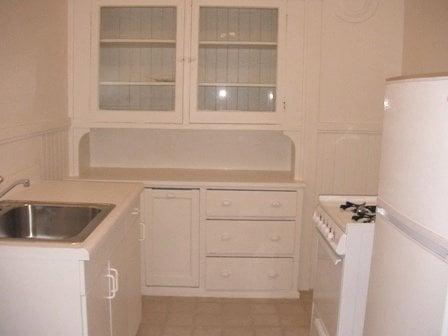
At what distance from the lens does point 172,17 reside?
3037 millimetres

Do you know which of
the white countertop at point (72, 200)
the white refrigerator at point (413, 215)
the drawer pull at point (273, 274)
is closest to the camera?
the white refrigerator at point (413, 215)

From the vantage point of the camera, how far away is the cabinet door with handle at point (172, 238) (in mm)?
3010

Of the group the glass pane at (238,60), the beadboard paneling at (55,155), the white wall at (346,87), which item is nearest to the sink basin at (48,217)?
the beadboard paneling at (55,155)

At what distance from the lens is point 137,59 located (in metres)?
3.15

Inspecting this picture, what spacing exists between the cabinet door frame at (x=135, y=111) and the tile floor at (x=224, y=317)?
1.23m

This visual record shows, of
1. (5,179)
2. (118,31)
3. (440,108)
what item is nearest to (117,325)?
(5,179)

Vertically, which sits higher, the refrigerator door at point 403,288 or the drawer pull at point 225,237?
the refrigerator door at point 403,288

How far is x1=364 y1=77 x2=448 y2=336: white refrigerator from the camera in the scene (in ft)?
3.89

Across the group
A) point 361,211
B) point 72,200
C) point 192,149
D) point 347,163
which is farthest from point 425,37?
point 72,200

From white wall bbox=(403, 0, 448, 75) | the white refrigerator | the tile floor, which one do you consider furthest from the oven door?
white wall bbox=(403, 0, 448, 75)

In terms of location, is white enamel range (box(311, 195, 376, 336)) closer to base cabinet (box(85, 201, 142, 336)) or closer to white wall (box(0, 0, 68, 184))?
base cabinet (box(85, 201, 142, 336))

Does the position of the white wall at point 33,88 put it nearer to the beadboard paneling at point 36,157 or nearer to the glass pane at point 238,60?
the beadboard paneling at point 36,157

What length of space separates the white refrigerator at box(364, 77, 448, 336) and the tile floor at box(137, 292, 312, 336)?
1.23 meters

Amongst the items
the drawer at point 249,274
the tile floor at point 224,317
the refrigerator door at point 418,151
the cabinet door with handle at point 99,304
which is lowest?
the tile floor at point 224,317
